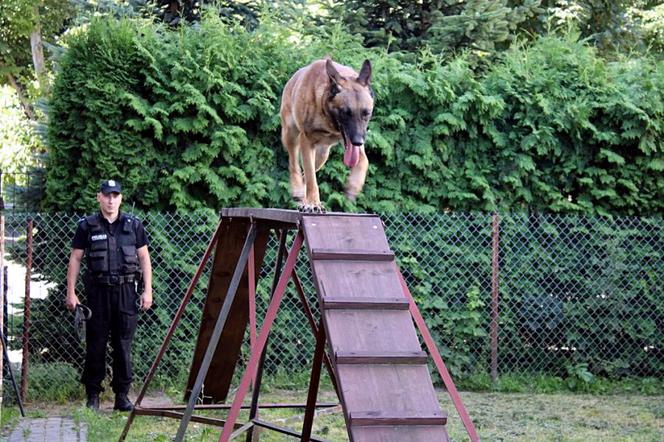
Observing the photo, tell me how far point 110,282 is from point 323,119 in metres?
3.62

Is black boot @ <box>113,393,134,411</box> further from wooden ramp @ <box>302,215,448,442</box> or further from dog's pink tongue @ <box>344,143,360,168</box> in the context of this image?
dog's pink tongue @ <box>344,143,360,168</box>

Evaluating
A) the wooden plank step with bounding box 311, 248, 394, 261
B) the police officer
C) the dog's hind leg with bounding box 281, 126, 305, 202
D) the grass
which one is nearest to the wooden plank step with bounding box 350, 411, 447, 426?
the wooden plank step with bounding box 311, 248, 394, 261

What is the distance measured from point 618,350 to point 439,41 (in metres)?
4.76

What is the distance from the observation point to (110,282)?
817cm

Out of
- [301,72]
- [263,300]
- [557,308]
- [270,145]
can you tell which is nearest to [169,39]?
[270,145]

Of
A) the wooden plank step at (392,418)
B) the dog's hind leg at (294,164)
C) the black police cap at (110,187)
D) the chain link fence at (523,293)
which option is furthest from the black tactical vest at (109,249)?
the wooden plank step at (392,418)

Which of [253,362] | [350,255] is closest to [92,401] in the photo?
[253,362]

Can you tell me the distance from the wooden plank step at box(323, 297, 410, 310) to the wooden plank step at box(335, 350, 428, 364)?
0.31m

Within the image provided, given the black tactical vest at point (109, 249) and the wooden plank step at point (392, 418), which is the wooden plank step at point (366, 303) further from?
the black tactical vest at point (109, 249)

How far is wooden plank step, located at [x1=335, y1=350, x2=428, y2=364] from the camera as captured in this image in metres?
4.63

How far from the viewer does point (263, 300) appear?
9.26 m

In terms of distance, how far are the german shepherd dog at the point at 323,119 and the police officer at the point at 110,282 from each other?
273 cm

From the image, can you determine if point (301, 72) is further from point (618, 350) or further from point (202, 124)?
point (618, 350)

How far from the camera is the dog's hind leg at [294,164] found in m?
5.94
